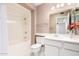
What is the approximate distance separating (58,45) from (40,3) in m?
0.75

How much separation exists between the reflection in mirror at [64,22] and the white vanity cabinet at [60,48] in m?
0.19

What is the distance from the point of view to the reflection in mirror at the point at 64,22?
5.84 feet

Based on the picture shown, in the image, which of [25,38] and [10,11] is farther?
[25,38]

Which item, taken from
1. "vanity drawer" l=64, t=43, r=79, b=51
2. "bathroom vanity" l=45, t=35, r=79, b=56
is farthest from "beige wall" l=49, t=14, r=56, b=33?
"vanity drawer" l=64, t=43, r=79, b=51

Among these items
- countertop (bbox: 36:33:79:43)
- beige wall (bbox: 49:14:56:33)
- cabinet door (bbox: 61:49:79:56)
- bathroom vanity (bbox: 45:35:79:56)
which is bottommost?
cabinet door (bbox: 61:49:79:56)

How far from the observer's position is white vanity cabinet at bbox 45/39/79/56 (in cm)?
171

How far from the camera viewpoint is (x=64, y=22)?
70.2 inches

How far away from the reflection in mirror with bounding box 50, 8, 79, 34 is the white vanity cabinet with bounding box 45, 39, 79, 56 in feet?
0.61

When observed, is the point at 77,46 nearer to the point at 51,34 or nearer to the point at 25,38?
the point at 51,34

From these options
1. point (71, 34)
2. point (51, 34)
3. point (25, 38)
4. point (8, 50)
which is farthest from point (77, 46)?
point (8, 50)

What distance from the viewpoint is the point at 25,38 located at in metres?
1.77

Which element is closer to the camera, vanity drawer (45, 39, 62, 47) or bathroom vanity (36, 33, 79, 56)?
bathroom vanity (36, 33, 79, 56)

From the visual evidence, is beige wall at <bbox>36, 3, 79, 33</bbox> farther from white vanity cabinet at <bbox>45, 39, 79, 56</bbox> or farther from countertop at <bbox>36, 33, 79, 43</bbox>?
white vanity cabinet at <bbox>45, 39, 79, 56</bbox>

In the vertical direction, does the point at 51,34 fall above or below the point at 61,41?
above
